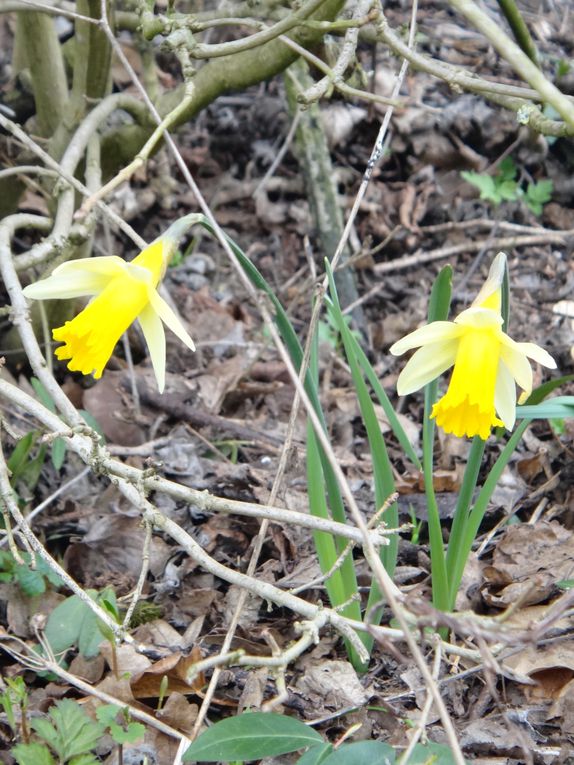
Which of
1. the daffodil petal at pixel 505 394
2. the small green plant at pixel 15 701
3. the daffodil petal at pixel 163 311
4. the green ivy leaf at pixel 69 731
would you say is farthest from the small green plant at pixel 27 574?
the daffodil petal at pixel 505 394

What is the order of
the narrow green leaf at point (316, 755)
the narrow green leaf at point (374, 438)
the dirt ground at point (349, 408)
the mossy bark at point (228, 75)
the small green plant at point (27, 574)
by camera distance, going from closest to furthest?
the narrow green leaf at point (316, 755) < the narrow green leaf at point (374, 438) < the dirt ground at point (349, 408) < the small green plant at point (27, 574) < the mossy bark at point (228, 75)

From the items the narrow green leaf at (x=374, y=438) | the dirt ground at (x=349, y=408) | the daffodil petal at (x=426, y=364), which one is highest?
the daffodil petal at (x=426, y=364)

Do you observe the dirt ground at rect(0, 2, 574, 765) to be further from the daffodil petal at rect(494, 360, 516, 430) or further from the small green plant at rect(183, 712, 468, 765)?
the daffodil petal at rect(494, 360, 516, 430)

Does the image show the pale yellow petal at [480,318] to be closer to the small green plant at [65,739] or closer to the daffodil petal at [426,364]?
the daffodil petal at [426,364]

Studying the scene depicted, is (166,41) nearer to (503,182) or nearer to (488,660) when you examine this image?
(488,660)

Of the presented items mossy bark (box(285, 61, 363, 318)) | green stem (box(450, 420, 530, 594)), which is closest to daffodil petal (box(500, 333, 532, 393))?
green stem (box(450, 420, 530, 594))

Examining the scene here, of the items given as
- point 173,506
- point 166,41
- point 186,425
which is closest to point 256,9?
point 166,41

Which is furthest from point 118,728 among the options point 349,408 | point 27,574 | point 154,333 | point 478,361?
point 349,408

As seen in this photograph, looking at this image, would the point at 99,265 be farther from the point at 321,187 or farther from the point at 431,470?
the point at 321,187
